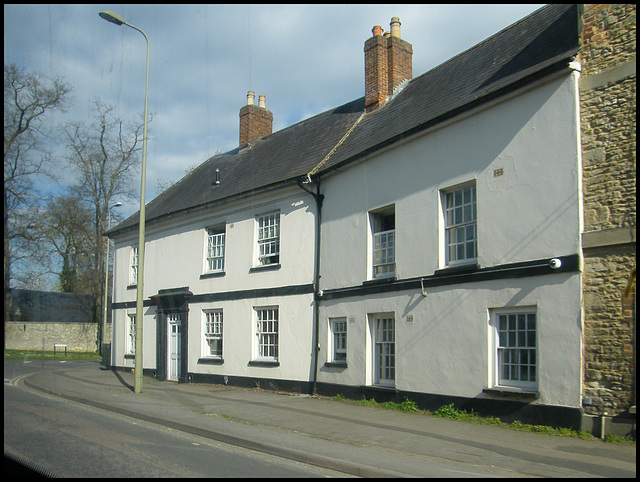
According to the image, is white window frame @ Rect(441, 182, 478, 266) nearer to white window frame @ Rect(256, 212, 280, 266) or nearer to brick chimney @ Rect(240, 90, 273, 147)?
white window frame @ Rect(256, 212, 280, 266)

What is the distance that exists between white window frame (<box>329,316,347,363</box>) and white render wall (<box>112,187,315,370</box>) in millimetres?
941

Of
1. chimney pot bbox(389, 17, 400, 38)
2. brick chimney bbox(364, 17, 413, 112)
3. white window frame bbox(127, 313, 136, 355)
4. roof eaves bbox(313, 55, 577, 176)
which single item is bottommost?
white window frame bbox(127, 313, 136, 355)

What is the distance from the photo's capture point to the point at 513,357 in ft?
37.3

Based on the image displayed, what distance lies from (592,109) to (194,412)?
10.2 meters

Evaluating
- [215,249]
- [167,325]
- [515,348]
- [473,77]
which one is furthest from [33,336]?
[473,77]

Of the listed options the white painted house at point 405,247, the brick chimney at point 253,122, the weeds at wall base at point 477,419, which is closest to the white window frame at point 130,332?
the white painted house at point 405,247

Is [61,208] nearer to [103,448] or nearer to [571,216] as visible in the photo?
[103,448]

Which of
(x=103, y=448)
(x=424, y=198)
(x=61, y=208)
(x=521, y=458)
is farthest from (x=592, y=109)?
(x=61, y=208)

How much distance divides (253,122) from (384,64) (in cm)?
923

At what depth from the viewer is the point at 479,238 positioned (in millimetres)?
12141

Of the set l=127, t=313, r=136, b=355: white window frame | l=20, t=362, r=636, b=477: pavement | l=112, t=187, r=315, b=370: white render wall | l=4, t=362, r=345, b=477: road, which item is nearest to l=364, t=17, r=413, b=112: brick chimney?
l=112, t=187, r=315, b=370: white render wall

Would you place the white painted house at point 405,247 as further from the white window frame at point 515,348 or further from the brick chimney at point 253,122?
the brick chimney at point 253,122

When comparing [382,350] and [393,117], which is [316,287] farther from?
[393,117]

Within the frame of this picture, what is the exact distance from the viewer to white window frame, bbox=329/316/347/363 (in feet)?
53.1
